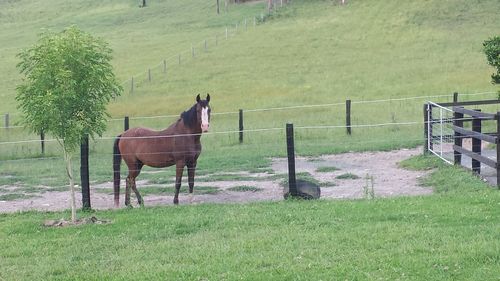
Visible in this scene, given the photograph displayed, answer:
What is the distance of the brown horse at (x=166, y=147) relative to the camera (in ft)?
48.7

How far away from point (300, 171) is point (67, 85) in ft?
27.9

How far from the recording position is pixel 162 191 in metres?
16.8

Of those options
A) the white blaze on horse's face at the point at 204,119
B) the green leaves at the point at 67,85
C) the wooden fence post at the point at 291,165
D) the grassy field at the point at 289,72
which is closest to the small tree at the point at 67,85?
the green leaves at the point at 67,85

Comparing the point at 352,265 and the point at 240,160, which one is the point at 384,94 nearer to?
the point at 240,160

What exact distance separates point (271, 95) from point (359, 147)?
17731 mm

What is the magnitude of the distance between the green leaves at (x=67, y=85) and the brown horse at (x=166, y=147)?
2.57 metres

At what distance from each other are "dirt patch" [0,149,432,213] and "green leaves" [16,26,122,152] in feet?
10.0

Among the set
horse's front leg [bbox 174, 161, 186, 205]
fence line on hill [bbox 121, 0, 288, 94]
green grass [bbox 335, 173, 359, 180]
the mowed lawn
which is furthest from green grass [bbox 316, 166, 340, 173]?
fence line on hill [bbox 121, 0, 288, 94]

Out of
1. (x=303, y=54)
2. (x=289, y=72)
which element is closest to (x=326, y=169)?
(x=289, y=72)

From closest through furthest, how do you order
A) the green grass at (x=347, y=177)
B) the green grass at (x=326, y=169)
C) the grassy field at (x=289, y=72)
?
the green grass at (x=347, y=177) → the green grass at (x=326, y=169) → the grassy field at (x=289, y=72)

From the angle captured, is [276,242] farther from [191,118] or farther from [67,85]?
[191,118]

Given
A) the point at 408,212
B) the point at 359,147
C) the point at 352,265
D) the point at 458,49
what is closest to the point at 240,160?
the point at 359,147

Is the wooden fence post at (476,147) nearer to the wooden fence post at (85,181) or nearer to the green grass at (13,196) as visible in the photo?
the wooden fence post at (85,181)

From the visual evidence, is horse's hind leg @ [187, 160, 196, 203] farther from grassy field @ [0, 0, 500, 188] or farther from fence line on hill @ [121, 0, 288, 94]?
fence line on hill @ [121, 0, 288, 94]
